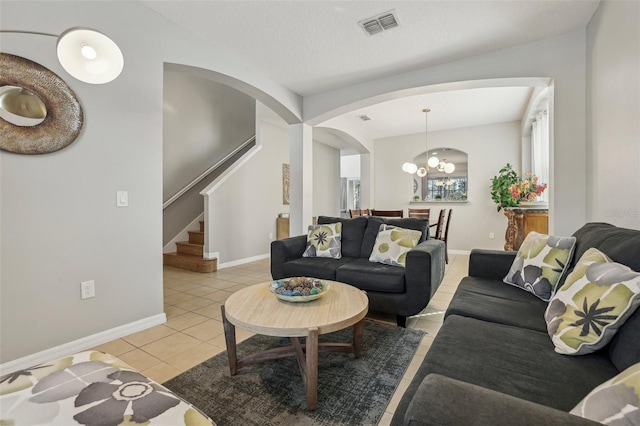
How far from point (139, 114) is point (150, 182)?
563 millimetres

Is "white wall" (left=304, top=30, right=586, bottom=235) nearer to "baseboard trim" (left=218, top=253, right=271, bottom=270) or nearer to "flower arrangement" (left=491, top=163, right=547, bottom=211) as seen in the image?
"flower arrangement" (left=491, top=163, right=547, bottom=211)

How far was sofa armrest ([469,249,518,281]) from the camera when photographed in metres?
2.19

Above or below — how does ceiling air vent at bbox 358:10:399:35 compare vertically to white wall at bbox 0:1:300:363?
A: above

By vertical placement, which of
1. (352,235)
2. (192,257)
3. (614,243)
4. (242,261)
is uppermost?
(614,243)

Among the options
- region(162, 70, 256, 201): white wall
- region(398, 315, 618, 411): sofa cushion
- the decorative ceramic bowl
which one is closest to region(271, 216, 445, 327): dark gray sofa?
the decorative ceramic bowl

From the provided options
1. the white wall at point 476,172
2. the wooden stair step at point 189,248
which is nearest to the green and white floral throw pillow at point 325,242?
the wooden stair step at point 189,248

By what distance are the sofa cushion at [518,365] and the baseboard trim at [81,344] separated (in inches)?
91.9

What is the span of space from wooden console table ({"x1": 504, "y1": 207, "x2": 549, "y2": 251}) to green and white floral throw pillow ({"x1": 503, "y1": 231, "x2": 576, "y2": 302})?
92.0 inches

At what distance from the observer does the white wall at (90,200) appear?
6.06 feet

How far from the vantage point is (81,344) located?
212 cm

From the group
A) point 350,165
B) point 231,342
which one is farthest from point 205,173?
point 350,165

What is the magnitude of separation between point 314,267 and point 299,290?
1.07 m

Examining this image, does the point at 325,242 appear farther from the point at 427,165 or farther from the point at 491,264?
the point at 427,165

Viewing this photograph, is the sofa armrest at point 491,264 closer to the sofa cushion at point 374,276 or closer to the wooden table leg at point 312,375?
the sofa cushion at point 374,276
